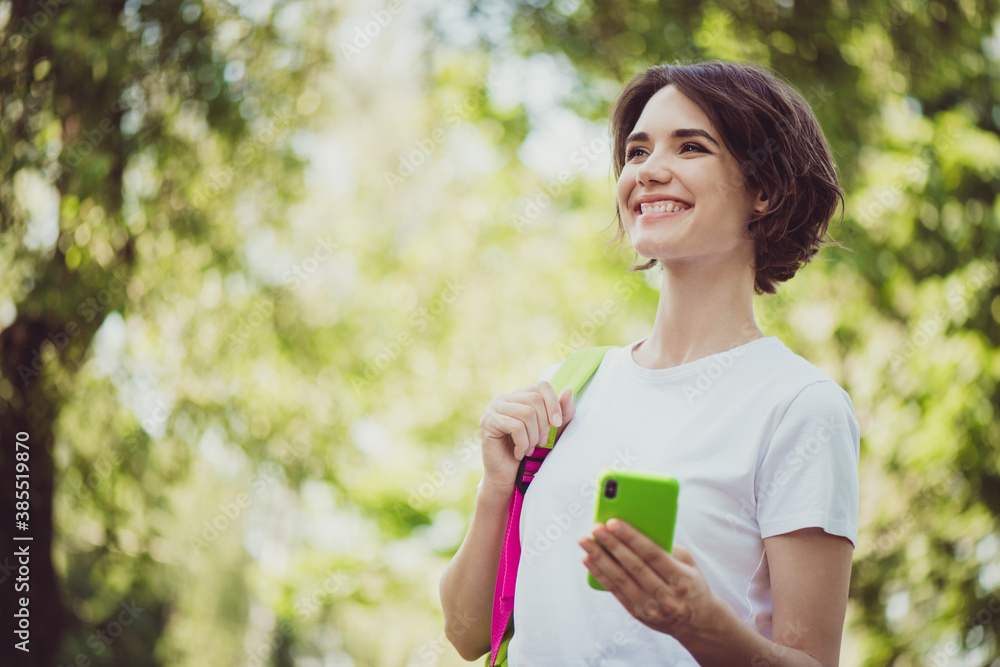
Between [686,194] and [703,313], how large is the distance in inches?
9.3

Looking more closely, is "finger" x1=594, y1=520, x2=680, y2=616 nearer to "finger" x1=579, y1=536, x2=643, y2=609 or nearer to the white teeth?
"finger" x1=579, y1=536, x2=643, y2=609

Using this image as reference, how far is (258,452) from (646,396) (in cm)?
469

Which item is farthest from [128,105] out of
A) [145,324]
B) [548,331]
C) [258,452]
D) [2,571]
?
[548,331]

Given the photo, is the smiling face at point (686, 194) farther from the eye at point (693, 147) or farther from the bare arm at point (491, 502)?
the bare arm at point (491, 502)

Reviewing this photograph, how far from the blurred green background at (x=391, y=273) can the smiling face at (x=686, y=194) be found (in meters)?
2.90

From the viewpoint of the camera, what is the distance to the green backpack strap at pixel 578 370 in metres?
1.68

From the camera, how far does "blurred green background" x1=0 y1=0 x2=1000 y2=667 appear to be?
4.48 meters

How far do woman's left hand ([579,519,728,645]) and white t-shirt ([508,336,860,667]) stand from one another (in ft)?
0.68

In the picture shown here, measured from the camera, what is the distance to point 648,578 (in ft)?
3.60

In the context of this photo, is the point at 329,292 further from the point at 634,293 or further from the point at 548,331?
the point at 634,293

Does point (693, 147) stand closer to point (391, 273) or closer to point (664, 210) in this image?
point (664, 210)

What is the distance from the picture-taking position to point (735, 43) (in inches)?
198

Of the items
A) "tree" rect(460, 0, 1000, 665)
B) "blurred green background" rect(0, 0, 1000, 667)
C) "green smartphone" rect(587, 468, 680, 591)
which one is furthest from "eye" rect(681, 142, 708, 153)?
"tree" rect(460, 0, 1000, 665)

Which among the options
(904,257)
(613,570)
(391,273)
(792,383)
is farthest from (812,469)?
(391,273)
